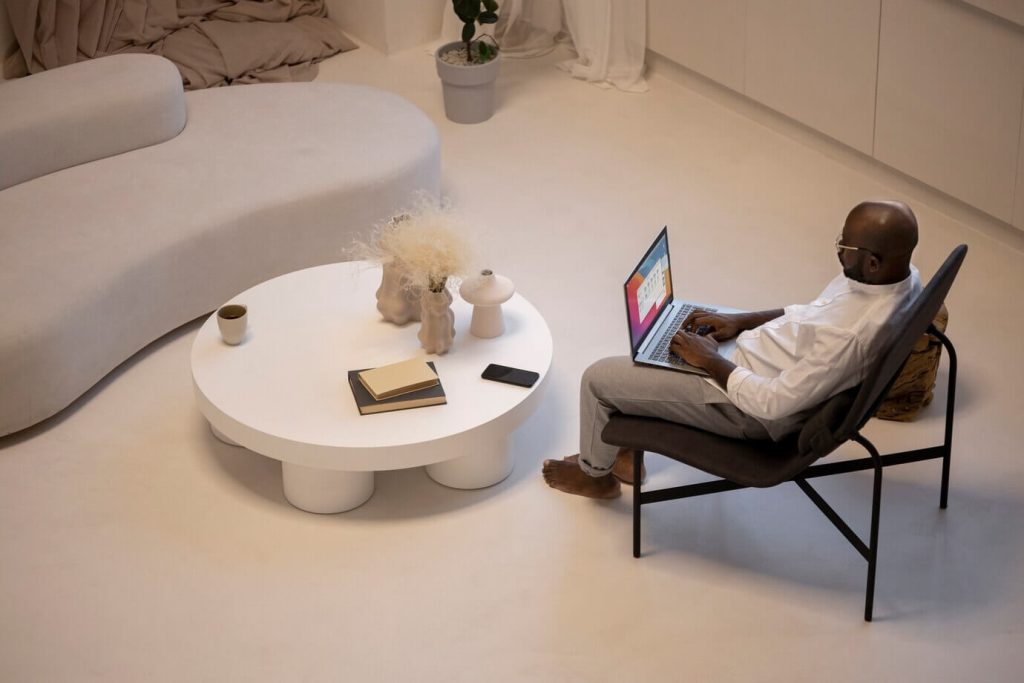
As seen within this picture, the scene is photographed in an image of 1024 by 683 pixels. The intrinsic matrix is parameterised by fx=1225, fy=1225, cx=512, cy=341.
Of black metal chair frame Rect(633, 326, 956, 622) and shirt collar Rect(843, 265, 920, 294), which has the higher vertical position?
shirt collar Rect(843, 265, 920, 294)

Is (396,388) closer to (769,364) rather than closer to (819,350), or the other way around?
(769,364)

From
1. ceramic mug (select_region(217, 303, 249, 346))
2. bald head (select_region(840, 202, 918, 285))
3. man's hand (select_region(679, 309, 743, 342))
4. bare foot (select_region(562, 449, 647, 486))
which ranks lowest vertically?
bare foot (select_region(562, 449, 647, 486))

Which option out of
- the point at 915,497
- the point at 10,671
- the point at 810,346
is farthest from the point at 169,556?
the point at 915,497

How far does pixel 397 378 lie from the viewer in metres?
3.22

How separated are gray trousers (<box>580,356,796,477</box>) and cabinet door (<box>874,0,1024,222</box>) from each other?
182 cm

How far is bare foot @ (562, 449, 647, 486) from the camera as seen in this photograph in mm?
3379

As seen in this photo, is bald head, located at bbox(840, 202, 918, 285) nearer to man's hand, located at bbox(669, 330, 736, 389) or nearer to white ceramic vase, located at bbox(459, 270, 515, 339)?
man's hand, located at bbox(669, 330, 736, 389)

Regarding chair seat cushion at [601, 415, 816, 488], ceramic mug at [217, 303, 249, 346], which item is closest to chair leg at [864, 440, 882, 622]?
chair seat cushion at [601, 415, 816, 488]

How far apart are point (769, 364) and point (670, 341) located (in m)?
0.34

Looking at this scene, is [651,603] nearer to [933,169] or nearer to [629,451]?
[629,451]

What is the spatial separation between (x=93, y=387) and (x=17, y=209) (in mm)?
653

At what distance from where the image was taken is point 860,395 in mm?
2678

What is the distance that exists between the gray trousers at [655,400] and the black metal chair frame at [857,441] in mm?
35

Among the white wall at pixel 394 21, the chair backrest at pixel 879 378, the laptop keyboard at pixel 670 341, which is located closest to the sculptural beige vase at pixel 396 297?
the laptop keyboard at pixel 670 341
